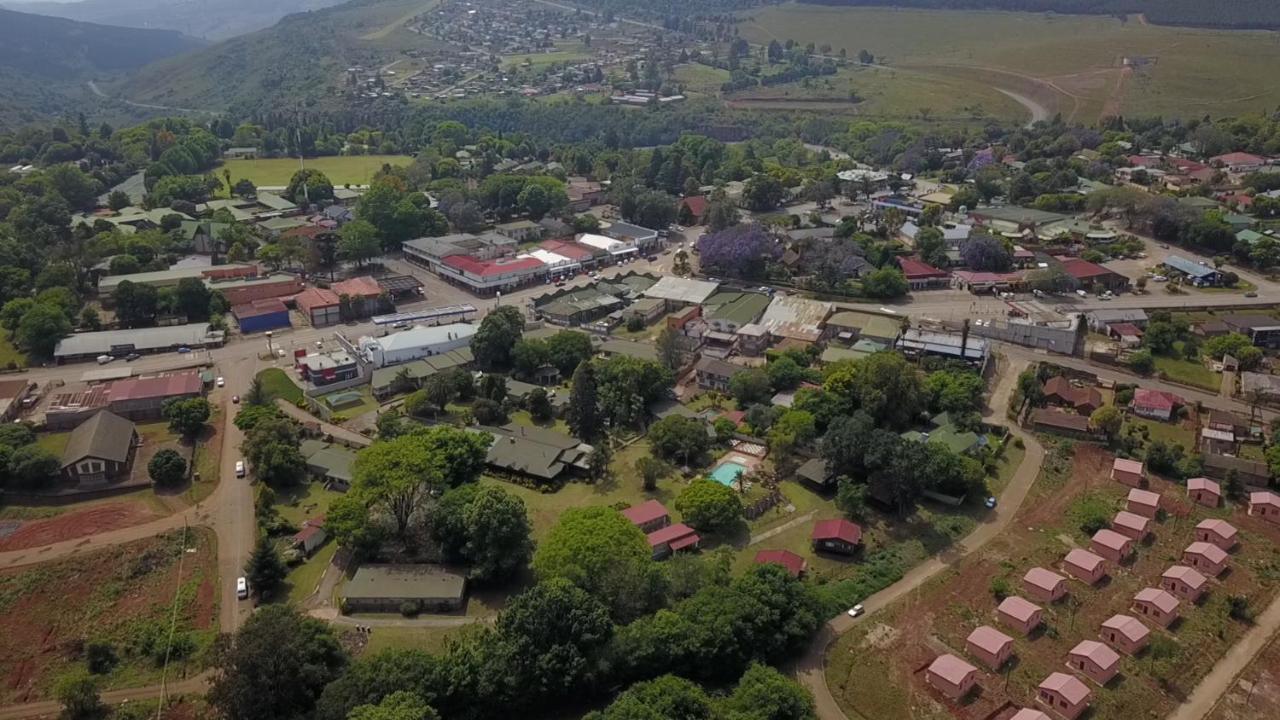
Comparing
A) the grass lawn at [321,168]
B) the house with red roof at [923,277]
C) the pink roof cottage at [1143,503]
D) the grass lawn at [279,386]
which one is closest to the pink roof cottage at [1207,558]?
the pink roof cottage at [1143,503]

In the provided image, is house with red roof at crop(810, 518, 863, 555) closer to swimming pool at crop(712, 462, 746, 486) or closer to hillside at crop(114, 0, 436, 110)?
swimming pool at crop(712, 462, 746, 486)

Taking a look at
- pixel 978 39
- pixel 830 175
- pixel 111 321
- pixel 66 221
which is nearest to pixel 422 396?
pixel 111 321

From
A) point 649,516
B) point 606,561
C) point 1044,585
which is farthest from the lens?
point 649,516

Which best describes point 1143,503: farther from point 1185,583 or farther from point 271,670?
point 271,670

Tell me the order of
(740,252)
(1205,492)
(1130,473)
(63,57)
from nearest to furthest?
(1205,492) → (1130,473) → (740,252) → (63,57)

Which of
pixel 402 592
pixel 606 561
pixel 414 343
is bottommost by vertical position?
pixel 402 592

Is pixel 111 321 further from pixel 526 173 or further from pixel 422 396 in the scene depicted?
pixel 526 173

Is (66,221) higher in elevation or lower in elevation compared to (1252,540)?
higher

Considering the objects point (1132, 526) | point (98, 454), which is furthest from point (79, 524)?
point (1132, 526)
